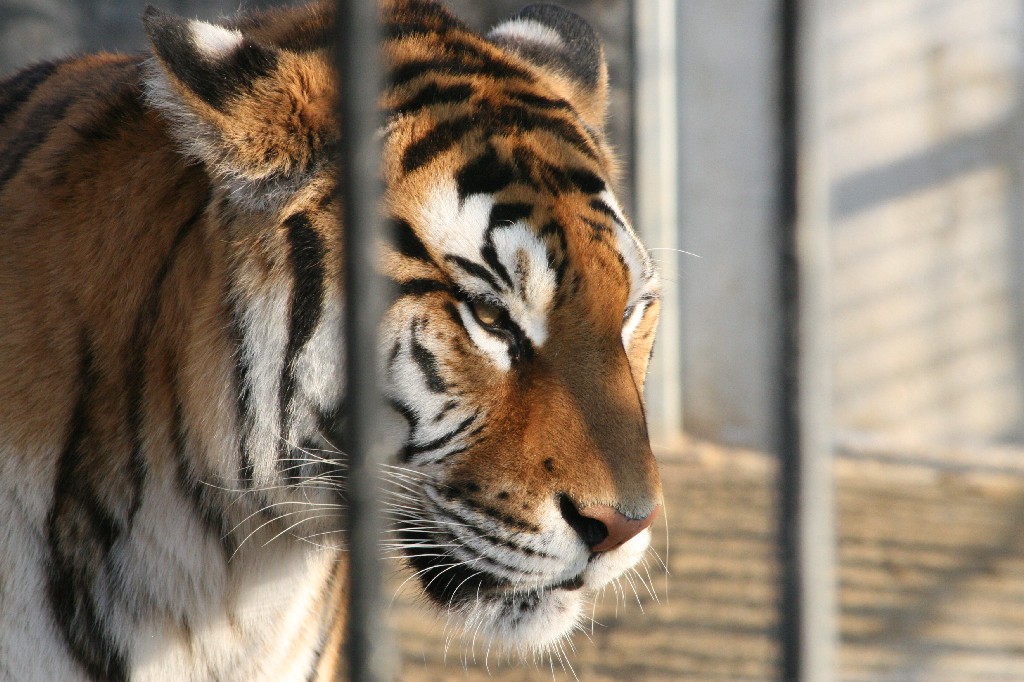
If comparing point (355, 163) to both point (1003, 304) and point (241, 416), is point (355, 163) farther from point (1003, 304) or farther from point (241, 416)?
point (1003, 304)

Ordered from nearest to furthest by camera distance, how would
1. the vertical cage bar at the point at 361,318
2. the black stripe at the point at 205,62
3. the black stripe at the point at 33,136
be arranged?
the vertical cage bar at the point at 361,318 → the black stripe at the point at 205,62 → the black stripe at the point at 33,136

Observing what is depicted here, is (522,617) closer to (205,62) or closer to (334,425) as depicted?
(334,425)

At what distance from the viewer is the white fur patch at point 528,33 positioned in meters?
1.83

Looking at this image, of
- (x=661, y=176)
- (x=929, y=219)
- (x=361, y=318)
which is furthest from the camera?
(x=661, y=176)

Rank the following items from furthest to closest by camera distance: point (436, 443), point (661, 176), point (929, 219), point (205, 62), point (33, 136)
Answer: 1. point (661, 176)
2. point (929, 219)
3. point (33, 136)
4. point (436, 443)
5. point (205, 62)

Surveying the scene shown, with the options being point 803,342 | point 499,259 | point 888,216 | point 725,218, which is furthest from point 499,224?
point 888,216

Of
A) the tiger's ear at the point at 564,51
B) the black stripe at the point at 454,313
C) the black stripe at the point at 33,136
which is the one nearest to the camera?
the black stripe at the point at 454,313

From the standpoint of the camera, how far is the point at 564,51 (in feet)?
6.00

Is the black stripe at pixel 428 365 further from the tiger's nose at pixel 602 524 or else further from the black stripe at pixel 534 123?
the black stripe at pixel 534 123

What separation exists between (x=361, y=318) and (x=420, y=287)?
2.13ft

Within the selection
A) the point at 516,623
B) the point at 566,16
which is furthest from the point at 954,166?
the point at 516,623

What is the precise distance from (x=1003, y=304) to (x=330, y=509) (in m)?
4.21

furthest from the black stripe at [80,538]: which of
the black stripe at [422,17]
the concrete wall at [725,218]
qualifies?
the concrete wall at [725,218]

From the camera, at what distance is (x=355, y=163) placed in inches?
28.3
